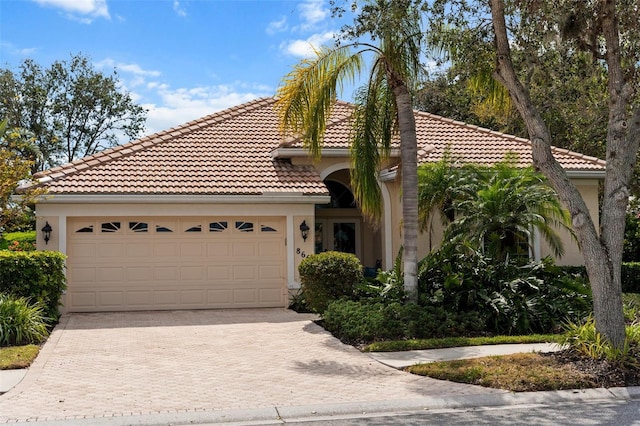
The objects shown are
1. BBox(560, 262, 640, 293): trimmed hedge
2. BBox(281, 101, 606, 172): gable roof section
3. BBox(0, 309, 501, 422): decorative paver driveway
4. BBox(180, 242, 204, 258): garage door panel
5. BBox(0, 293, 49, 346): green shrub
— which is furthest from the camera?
BBox(560, 262, 640, 293): trimmed hedge

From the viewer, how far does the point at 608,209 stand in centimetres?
938

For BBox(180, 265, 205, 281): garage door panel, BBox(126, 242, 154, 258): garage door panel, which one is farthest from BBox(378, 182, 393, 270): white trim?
BBox(126, 242, 154, 258): garage door panel

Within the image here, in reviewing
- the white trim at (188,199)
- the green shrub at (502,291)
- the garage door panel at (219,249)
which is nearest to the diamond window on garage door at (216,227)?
the garage door panel at (219,249)

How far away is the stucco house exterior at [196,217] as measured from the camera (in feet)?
50.9

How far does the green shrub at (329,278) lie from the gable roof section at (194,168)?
106 inches

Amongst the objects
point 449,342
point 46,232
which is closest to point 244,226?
point 46,232

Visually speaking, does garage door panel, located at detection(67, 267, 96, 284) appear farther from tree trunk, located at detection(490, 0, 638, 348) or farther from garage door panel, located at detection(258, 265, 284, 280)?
tree trunk, located at detection(490, 0, 638, 348)

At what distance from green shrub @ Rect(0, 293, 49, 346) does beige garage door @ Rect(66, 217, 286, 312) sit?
3.61m

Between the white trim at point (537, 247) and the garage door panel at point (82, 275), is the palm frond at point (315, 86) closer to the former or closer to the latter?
the garage door panel at point (82, 275)

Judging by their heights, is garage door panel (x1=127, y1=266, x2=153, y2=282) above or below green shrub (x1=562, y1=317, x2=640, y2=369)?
above

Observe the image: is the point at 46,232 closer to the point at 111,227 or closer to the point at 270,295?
the point at 111,227

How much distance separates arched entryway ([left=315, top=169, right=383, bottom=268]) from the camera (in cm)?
2059

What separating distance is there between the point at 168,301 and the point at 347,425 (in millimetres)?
9785

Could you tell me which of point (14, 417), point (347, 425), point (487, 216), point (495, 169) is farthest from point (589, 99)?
point (14, 417)
